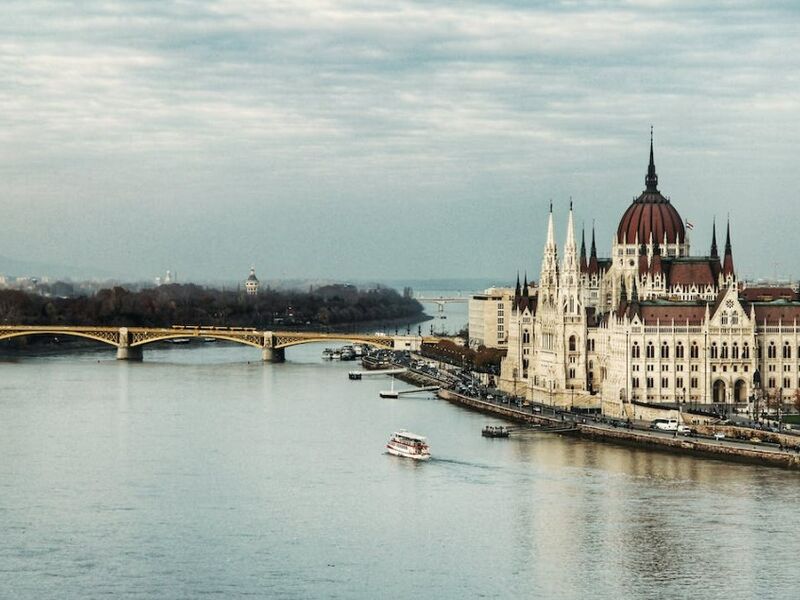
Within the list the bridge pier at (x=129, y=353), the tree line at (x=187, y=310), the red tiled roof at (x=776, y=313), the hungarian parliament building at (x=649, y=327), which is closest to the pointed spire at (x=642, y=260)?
the hungarian parliament building at (x=649, y=327)

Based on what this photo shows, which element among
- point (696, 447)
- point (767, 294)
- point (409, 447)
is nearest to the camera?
point (409, 447)

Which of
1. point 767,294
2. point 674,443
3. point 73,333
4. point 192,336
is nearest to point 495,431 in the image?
point 674,443

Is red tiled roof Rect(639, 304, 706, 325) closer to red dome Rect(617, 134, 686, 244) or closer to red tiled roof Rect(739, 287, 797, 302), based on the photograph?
red tiled roof Rect(739, 287, 797, 302)

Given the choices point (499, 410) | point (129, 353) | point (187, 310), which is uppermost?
point (187, 310)

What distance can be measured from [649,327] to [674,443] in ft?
22.5

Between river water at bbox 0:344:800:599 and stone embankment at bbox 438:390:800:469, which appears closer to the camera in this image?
river water at bbox 0:344:800:599

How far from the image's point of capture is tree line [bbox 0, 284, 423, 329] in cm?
10394

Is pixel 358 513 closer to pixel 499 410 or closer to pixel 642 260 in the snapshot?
pixel 499 410

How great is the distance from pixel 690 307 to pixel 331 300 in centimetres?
10366

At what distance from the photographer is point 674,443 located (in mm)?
44125

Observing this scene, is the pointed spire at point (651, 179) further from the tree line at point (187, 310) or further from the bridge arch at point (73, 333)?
the tree line at point (187, 310)

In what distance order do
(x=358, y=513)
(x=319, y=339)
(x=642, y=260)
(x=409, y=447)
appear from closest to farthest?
(x=358, y=513) < (x=409, y=447) < (x=642, y=260) < (x=319, y=339)

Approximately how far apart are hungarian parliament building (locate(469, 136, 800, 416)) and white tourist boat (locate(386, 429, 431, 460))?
9.68 metres

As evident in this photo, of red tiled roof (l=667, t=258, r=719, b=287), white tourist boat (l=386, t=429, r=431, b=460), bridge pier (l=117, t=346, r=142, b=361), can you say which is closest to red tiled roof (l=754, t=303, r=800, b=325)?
red tiled roof (l=667, t=258, r=719, b=287)
